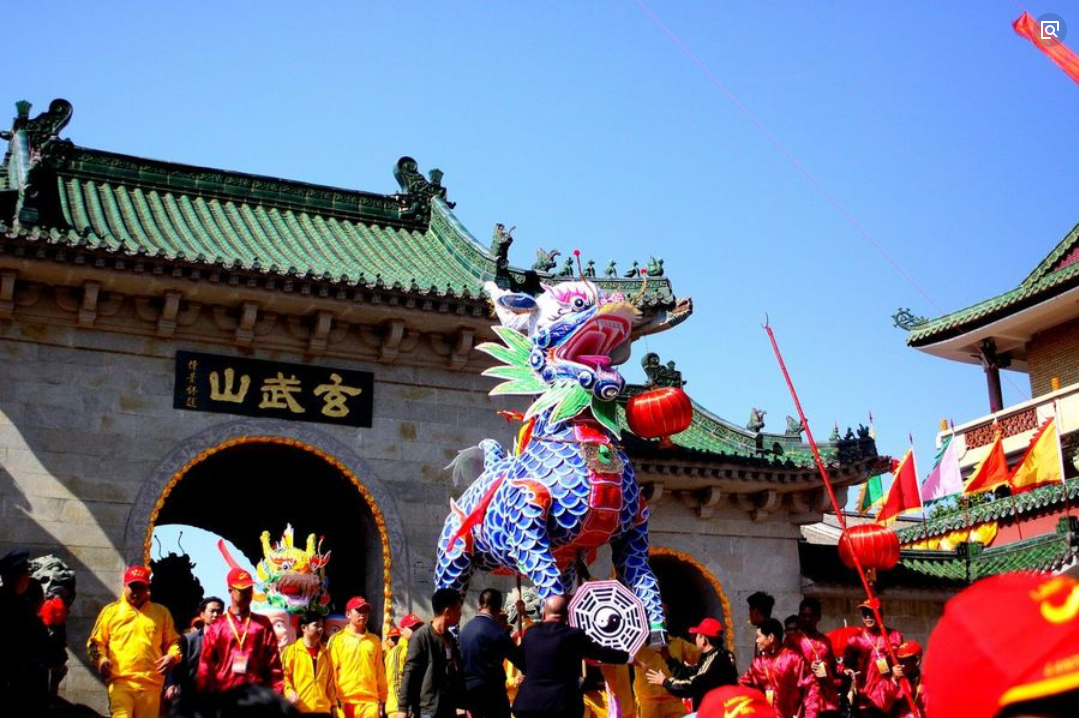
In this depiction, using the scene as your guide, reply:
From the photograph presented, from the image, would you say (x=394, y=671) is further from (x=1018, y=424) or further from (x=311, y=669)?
(x=1018, y=424)

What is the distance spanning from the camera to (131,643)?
31.0ft

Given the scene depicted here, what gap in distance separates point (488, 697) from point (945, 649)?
612cm

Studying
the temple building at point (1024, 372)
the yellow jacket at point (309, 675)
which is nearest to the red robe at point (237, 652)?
the yellow jacket at point (309, 675)

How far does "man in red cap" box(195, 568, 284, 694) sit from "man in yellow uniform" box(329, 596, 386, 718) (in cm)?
245

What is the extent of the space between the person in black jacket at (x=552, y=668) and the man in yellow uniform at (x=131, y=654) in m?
3.26

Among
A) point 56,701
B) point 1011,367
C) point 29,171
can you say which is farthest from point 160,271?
point 1011,367

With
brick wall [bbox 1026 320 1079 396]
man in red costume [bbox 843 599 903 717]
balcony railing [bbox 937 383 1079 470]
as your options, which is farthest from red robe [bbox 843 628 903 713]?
brick wall [bbox 1026 320 1079 396]

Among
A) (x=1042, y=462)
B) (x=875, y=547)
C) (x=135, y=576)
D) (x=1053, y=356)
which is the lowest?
(x=135, y=576)

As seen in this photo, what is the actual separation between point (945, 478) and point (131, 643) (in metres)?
14.8

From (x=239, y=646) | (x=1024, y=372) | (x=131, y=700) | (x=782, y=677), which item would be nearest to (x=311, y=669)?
(x=131, y=700)

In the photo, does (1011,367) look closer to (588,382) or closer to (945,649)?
(588,382)

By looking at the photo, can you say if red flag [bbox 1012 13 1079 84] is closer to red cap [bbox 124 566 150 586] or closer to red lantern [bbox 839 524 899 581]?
red lantern [bbox 839 524 899 581]

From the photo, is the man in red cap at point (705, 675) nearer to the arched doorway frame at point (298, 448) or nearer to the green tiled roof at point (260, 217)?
the arched doorway frame at point (298, 448)

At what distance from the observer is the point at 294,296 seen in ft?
40.7
